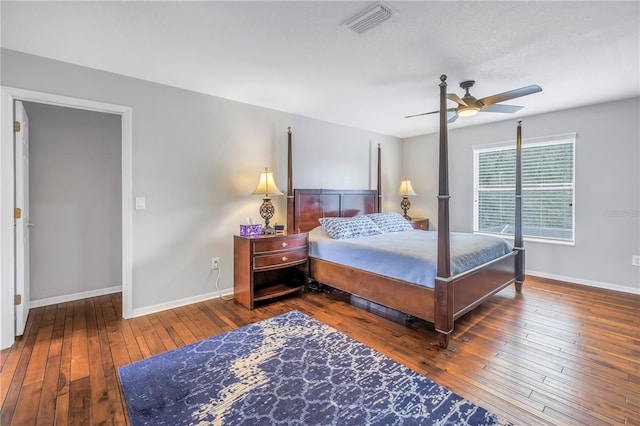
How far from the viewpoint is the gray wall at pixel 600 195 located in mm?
3604

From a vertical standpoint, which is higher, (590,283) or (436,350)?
(590,283)

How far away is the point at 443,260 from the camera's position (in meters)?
2.39

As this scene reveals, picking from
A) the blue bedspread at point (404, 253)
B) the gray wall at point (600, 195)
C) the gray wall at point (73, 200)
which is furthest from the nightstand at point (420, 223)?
the gray wall at point (73, 200)

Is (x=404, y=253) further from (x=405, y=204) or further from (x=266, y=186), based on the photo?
(x=405, y=204)

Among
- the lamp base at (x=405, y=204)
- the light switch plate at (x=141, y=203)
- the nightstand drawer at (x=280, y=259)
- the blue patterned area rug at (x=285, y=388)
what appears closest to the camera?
the blue patterned area rug at (x=285, y=388)

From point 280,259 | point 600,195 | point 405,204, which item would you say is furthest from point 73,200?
point 600,195

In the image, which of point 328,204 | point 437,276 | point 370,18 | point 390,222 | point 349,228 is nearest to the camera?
point 370,18

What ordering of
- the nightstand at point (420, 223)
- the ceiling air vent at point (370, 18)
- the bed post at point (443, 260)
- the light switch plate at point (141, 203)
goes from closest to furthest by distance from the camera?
1. the ceiling air vent at point (370, 18)
2. the bed post at point (443, 260)
3. the light switch plate at point (141, 203)
4. the nightstand at point (420, 223)

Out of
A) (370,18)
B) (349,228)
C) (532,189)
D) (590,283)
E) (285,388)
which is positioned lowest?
(285,388)

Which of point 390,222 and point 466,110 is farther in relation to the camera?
point 390,222

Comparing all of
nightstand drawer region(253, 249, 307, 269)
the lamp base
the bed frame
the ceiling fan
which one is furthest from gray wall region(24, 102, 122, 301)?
the lamp base

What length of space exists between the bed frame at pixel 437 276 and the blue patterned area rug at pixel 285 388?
568 millimetres

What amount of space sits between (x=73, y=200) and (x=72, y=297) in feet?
3.73

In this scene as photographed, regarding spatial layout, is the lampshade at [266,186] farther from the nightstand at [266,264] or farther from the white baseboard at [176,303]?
the white baseboard at [176,303]
